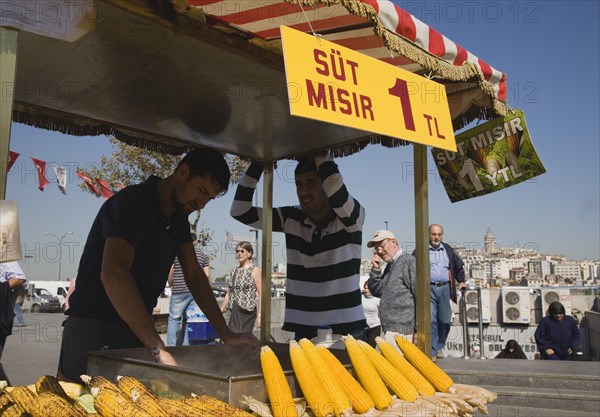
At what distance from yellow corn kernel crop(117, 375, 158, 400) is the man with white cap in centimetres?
439

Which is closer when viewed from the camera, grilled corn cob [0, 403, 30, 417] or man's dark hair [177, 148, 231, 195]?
grilled corn cob [0, 403, 30, 417]

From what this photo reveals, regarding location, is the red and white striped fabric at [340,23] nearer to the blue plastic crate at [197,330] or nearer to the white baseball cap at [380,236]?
the white baseball cap at [380,236]

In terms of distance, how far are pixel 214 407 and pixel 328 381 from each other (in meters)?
0.50

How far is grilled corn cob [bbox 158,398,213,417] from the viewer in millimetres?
1594

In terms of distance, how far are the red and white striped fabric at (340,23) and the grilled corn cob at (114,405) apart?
1.51 metres

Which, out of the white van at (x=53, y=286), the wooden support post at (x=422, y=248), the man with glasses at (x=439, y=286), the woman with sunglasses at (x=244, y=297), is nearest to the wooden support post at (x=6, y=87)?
the wooden support post at (x=422, y=248)

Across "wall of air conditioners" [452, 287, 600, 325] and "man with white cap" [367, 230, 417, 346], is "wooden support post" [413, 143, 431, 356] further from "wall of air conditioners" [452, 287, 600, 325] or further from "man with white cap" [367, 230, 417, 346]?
"wall of air conditioners" [452, 287, 600, 325]

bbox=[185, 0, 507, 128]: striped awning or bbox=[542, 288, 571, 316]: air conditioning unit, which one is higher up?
bbox=[185, 0, 507, 128]: striped awning

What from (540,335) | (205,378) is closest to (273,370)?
(205,378)

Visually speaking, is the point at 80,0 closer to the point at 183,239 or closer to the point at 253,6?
the point at 253,6

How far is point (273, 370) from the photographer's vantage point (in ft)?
6.36

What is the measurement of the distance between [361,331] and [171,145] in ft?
6.29

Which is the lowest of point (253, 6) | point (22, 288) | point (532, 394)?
point (532, 394)

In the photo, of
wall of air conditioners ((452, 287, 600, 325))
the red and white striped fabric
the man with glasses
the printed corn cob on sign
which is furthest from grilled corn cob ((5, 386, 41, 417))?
wall of air conditioners ((452, 287, 600, 325))
